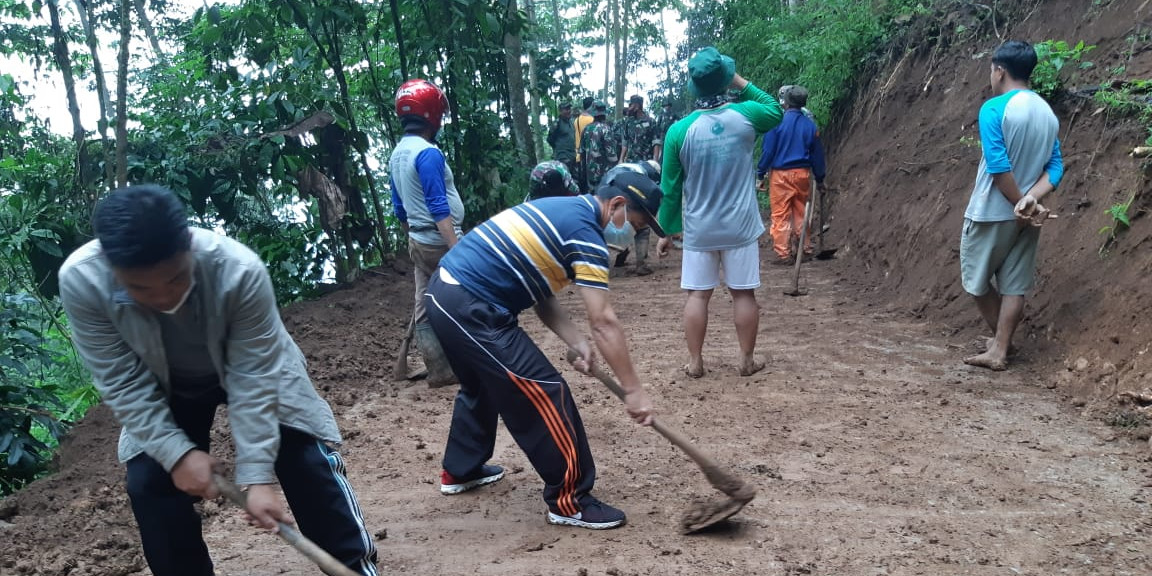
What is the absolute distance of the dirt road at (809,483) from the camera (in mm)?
3258

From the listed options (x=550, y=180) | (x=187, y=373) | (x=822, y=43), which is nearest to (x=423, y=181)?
(x=550, y=180)

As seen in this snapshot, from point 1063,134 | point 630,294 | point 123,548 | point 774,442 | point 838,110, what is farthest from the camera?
point 838,110

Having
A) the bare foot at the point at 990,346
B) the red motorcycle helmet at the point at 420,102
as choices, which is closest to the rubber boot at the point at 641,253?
the bare foot at the point at 990,346

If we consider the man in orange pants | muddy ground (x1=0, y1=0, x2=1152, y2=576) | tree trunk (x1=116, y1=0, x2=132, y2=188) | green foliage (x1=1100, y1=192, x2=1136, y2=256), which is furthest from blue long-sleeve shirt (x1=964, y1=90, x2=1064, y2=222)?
tree trunk (x1=116, y1=0, x2=132, y2=188)

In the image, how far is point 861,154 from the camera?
10.5 metres

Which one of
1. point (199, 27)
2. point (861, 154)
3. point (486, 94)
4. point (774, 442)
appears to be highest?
point (199, 27)

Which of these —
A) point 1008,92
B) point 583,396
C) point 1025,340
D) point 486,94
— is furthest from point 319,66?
point 1025,340

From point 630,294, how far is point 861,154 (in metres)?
3.88

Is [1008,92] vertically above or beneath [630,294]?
above

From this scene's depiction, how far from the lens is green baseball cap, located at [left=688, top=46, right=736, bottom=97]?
16.5ft

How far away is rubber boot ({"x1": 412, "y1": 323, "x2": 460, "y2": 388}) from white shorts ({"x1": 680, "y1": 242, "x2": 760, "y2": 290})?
5.66 feet

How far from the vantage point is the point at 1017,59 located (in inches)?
192

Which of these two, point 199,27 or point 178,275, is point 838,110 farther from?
point 178,275

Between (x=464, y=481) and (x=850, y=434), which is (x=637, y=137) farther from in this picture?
(x=464, y=481)
